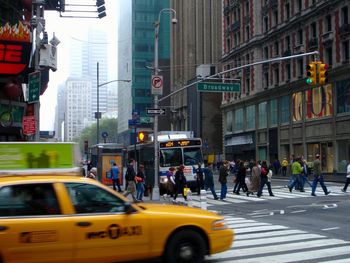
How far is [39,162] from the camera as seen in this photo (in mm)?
8438

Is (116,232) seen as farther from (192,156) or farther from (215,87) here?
(215,87)

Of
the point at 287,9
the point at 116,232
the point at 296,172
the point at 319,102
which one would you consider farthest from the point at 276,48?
the point at 116,232

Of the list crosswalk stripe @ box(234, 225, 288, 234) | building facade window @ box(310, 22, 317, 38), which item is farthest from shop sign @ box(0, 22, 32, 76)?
building facade window @ box(310, 22, 317, 38)

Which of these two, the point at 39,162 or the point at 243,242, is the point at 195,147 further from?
the point at 39,162

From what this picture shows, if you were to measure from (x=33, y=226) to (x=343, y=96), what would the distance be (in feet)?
134

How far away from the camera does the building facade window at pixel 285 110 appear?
179ft

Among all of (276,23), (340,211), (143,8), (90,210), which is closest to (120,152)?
(340,211)

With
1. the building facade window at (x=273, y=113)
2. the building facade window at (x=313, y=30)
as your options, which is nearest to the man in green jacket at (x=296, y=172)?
the building facade window at (x=313, y=30)

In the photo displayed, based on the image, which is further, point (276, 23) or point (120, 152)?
point (276, 23)

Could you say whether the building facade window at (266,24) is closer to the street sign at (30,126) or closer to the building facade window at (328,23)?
the building facade window at (328,23)

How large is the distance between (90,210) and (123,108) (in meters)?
115

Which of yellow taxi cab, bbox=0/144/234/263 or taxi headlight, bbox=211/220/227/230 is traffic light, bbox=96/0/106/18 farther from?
taxi headlight, bbox=211/220/227/230

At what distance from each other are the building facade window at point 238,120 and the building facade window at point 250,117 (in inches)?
77.3

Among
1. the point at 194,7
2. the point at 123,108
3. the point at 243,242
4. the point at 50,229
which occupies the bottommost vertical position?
the point at 243,242
